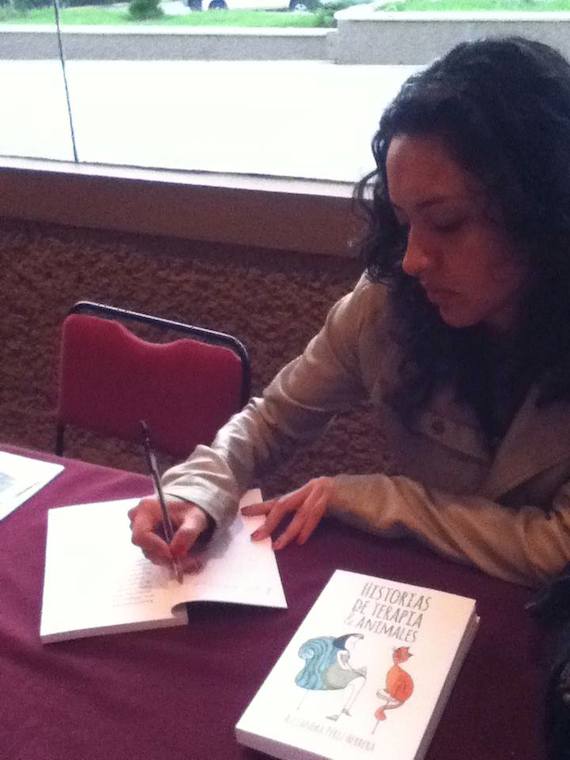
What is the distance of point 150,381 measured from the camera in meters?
1.68

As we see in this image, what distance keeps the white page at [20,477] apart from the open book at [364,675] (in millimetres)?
514

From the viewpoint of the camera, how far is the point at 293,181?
1995mm

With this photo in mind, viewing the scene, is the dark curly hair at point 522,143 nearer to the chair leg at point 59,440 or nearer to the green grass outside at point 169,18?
the chair leg at point 59,440

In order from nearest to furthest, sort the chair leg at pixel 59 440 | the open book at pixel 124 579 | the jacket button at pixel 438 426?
the open book at pixel 124 579
the jacket button at pixel 438 426
the chair leg at pixel 59 440

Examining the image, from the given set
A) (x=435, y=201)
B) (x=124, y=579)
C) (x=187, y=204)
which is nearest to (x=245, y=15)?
(x=187, y=204)

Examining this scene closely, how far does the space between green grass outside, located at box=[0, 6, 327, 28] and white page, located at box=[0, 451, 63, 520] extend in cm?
132

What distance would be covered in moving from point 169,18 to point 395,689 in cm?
196

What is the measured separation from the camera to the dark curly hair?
1.06 m

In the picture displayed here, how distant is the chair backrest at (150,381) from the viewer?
1618mm

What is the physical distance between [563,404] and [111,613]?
641 mm

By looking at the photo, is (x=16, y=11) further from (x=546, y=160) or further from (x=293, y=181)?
(x=546, y=160)

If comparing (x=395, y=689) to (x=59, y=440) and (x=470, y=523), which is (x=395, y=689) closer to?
(x=470, y=523)

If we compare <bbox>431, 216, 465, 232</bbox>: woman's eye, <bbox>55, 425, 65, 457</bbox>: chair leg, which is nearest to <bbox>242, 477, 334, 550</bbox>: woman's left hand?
<bbox>431, 216, 465, 232</bbox>: woman's eye

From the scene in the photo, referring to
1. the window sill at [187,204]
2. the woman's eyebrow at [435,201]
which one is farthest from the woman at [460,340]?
the window sill at [187,204]
